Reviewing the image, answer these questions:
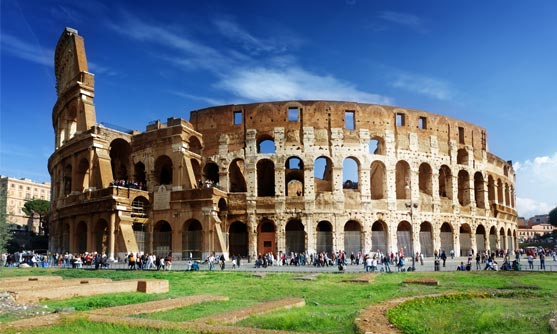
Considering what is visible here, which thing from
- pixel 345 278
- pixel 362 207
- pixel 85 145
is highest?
pixel 85 145

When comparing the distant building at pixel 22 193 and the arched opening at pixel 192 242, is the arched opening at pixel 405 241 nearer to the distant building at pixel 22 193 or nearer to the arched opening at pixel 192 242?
the arched opening at pixel 192 242

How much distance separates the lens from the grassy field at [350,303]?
29.8 feet

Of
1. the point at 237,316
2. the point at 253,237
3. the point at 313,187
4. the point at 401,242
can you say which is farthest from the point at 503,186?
the point at 237,316

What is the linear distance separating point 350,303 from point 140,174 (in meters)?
30.1

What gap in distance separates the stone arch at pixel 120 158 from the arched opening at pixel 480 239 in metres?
29.0

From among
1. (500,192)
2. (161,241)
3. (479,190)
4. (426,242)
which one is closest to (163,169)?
(161,241)

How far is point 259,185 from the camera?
132 feet

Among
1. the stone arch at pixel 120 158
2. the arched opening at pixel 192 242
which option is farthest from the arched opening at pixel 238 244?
the stone arch at pixel 120 158

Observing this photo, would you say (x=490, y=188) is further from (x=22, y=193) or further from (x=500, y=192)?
(x=22, y=193)

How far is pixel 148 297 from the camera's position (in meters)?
13.8

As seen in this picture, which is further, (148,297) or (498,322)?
(148,297)

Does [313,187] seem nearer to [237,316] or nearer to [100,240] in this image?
[100,240]

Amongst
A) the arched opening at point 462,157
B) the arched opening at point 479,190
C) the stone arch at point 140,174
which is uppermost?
the arched opening at point 462,157

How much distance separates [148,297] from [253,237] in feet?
71.0
